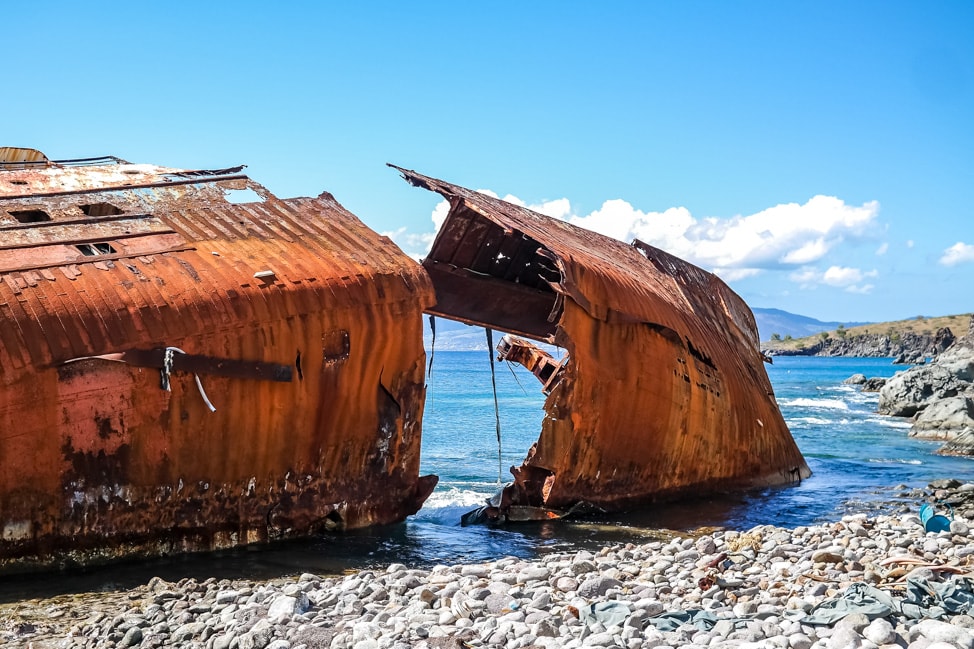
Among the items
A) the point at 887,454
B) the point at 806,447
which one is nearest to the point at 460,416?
the point at 806,447

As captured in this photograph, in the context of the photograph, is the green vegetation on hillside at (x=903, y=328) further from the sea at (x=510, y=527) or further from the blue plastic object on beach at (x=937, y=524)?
the blue plastic object on beach at (x=937, y=524)

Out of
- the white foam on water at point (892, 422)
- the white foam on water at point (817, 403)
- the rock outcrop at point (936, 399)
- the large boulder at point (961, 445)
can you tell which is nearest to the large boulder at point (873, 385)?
the white foam on water at point (817, 403)

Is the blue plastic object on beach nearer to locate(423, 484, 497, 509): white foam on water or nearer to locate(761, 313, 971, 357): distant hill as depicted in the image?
locate(423, 484, 497, 509): white foam on water

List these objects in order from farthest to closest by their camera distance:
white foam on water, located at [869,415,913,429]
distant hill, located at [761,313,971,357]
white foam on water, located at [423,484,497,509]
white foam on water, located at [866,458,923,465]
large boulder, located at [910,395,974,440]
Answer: distant hill, located at [761,313,971,357], white foam on water, located at [869,415,913,429], large boulder, located at [910,395,974,440], white foam on water, located at [866,458,923,465], white foam on water, located at [423,484,497,509]

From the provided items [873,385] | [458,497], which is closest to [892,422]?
→ [458,497]

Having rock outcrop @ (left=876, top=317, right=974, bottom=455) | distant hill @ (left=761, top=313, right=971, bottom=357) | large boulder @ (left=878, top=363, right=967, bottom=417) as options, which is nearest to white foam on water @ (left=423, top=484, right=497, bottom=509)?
rock outcrop @ (left=876, top=317, right=974, bottom=455)

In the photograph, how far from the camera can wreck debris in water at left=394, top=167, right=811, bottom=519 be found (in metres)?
9.15

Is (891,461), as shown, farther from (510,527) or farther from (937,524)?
(510,527)

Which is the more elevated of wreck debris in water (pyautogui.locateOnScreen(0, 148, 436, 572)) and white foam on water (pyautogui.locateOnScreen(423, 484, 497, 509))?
wreck debris in water (pyautogui.locateOnScreen(0, 148, 436, 572))

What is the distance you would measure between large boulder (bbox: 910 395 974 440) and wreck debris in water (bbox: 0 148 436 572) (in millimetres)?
15427

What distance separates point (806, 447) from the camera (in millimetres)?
19562

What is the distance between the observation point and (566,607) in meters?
5.43

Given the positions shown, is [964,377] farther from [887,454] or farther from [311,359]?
[311,359]

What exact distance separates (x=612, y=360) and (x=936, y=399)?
20312mm
